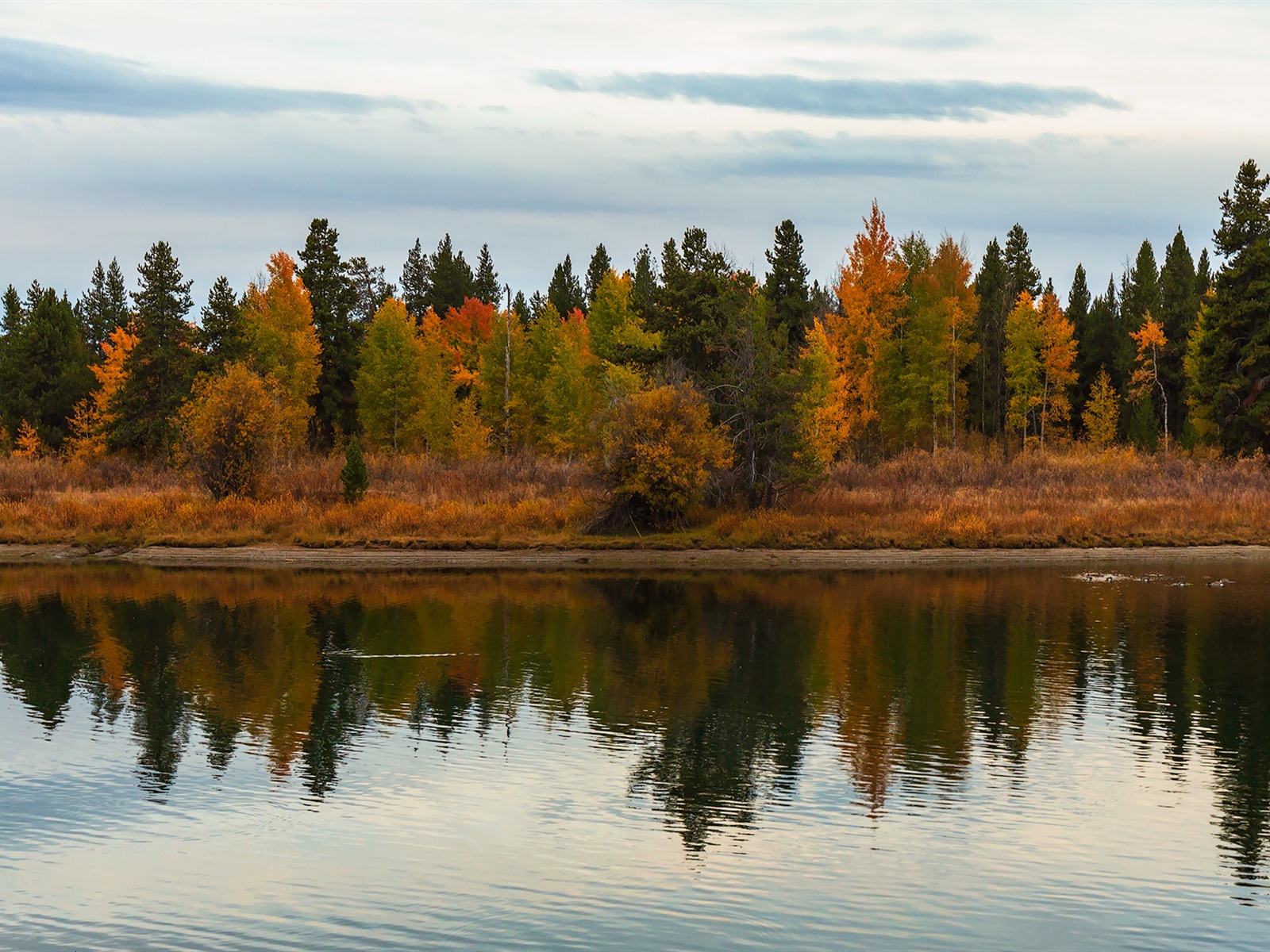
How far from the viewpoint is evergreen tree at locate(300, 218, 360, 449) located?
251 feet

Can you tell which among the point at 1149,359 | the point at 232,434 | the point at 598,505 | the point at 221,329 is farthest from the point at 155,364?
the point at 1149,359

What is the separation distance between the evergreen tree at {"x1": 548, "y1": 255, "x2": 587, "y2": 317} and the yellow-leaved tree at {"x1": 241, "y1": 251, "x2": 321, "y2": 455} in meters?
37.2

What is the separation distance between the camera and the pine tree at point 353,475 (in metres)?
46.8

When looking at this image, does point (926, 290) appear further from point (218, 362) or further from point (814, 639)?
point (814, 639)

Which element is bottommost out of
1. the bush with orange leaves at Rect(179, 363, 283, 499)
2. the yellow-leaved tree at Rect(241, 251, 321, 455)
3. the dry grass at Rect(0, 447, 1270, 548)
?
the dry grass at Rect(0, 447, 1270, 548)

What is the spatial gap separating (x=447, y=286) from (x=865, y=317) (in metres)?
53.3

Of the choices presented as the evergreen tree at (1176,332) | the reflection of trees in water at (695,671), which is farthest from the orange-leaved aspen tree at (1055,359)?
the reflection of trees in water at (695,671)

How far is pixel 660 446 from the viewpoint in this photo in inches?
1665

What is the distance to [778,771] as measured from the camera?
17.6m

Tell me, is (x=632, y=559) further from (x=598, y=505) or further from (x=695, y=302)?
(x=695, y=302)

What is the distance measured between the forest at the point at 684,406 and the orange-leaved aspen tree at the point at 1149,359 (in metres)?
0.48

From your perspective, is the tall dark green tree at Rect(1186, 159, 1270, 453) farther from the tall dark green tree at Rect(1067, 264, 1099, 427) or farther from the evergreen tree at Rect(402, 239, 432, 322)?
the evergreen tree at Rect(402, 239, 432, 322)

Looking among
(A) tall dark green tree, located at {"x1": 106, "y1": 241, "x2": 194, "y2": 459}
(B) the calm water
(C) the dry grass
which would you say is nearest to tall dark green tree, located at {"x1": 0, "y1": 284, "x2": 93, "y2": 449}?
(A) tall dark green tree, located at {"x1": 106, "y1": 241, "x2": 194, "y2": 459}

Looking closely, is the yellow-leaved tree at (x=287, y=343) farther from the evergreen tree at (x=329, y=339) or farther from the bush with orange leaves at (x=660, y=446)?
the bush with orange leaves at (x=660, y=446)
